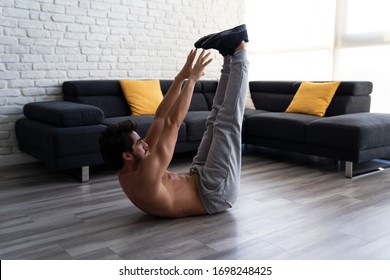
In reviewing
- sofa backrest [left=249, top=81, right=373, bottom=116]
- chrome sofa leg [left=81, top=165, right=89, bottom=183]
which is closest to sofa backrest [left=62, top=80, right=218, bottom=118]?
chrome sofa leg [left=81, top=165, right=89, bottom=183]

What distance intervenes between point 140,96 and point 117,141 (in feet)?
7.30

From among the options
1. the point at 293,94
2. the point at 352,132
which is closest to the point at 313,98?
the point at 293,94

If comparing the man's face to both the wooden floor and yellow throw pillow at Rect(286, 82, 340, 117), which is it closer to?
the wooden floor

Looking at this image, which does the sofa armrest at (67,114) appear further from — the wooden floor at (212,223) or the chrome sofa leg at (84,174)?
A: the wooden floor at (212,223)

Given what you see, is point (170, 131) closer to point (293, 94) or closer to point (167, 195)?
point (167, 195)

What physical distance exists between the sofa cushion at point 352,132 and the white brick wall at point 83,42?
2169 millimetres

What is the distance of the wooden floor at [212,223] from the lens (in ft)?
6.53

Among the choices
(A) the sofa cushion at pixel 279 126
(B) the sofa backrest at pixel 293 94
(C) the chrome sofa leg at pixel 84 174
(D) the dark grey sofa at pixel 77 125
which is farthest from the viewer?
(B) the sofa backrest at pixel 293 94

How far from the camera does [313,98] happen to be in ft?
14.0

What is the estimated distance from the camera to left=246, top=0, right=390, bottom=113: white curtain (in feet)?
13.8

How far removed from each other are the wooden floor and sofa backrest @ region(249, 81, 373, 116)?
97 centimetres

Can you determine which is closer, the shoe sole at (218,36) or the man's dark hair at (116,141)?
the man's dark hair at (116,141)

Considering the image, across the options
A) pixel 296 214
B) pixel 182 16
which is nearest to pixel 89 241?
pixel 296 214

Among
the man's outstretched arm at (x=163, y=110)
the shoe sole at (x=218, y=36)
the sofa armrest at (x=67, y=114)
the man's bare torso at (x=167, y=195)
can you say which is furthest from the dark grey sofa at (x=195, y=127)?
the shoe sole at (x=218, y=36)
